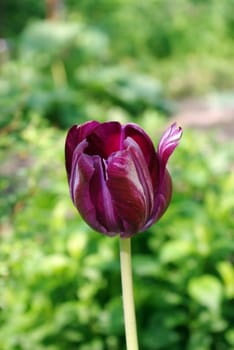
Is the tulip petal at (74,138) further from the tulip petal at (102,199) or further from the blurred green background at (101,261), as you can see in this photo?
the blurred green background at (101,261)

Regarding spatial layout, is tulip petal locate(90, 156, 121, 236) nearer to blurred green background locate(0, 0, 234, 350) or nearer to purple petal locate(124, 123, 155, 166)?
purple petal locate(124, 123, 155, 166)

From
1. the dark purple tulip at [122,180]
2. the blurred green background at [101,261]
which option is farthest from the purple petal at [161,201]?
the blurred green background at [101,261]

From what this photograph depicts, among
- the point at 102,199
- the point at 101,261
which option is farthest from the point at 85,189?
the point at 101,261

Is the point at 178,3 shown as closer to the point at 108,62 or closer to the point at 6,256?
the point at 108,62

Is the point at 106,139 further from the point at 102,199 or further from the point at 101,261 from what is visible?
the point at 101,261

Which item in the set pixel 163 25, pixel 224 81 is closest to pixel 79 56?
→ pixel 224 81

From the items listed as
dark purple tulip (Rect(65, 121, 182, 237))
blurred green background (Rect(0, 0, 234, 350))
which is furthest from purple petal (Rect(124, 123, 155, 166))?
blurred green background (Rect(0, 0, 234, 350))
